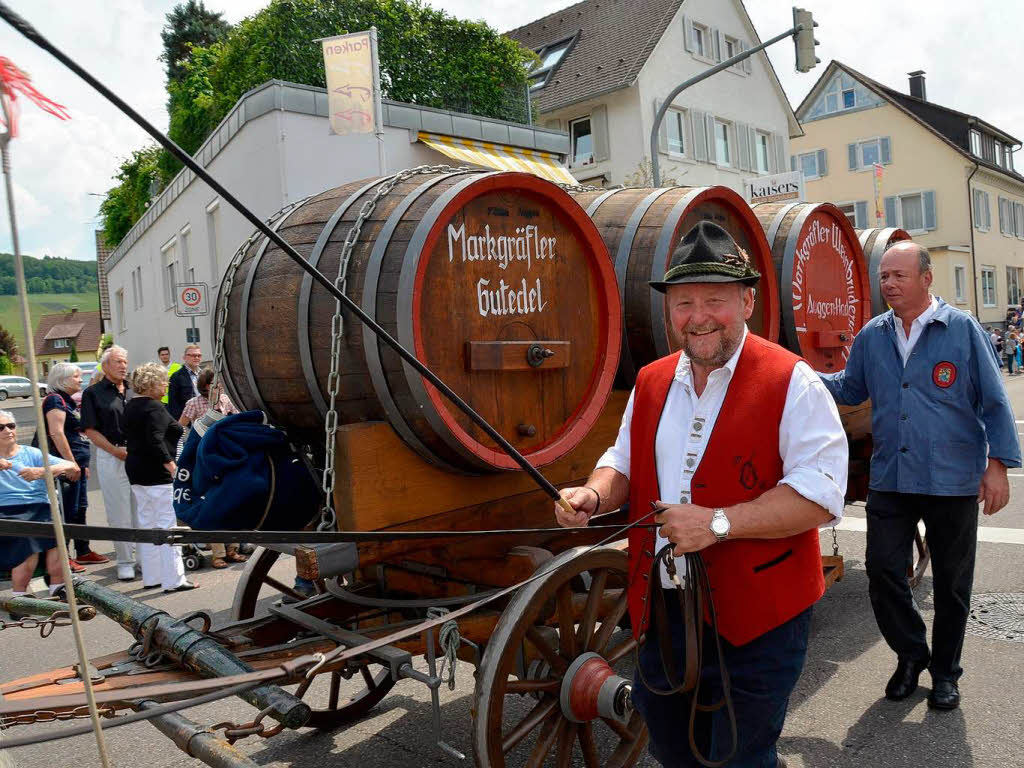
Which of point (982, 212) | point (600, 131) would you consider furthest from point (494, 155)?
point (982, 212)

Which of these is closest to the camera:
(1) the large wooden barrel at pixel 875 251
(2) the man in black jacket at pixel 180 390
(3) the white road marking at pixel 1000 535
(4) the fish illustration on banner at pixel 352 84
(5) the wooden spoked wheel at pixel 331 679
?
(5) the wooden spoked wheel at pixel 331 679

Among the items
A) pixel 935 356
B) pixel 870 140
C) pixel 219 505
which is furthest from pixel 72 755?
pixel 870 140

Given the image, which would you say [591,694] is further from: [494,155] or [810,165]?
[810,165]

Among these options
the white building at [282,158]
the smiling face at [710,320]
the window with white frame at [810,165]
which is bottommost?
the smiling face at [710,320]

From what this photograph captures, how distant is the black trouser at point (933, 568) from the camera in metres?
3.60

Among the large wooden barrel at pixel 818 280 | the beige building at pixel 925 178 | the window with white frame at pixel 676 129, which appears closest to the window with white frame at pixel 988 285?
the beige building at pixel 925 178

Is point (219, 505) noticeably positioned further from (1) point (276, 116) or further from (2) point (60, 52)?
(1) point (276, 116)

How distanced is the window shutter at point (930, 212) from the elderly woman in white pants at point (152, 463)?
3355 cm

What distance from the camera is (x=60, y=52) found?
1.32 m

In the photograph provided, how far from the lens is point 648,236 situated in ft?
13.2

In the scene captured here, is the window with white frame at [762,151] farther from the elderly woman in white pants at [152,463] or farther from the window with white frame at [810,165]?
the elderly woman in white pants at [152,463]

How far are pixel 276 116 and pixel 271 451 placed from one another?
11.0 m

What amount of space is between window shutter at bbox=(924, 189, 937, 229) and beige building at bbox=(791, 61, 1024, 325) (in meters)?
0.04

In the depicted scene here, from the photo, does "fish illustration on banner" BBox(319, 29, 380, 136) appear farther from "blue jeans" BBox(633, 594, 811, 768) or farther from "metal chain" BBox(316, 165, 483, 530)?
"blue jeans" BBox(633, 594, 811, 768)
